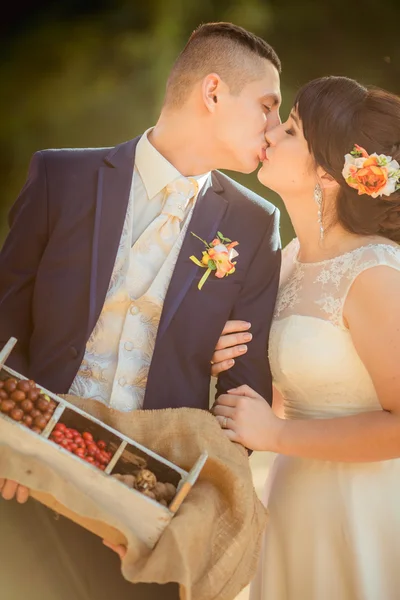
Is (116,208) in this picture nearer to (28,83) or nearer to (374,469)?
(374,469)

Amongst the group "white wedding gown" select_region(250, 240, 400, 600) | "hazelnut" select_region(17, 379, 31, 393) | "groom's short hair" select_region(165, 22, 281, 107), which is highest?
"groom's short hair" select_region(165, 22, 281, 107)

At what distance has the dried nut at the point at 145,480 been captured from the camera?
1617mm

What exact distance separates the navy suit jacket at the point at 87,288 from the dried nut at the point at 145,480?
1.28 feet

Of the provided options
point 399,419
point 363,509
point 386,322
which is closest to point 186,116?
point 386,322

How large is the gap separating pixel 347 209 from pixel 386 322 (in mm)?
467

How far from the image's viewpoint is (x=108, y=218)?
6.91ft

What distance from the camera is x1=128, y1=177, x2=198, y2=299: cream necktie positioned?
210cm

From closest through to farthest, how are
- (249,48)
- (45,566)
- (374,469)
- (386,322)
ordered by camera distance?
(45,566), (386,322), (374,469), (249,48)

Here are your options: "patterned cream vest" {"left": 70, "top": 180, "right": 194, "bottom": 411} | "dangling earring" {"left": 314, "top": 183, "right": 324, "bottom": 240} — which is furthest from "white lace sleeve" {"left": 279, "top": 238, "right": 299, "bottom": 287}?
"patterned cream vest" {"left": 70, "top": 180, "right": 194, "bottom": 411}

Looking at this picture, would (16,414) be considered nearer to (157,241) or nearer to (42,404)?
(42,404)

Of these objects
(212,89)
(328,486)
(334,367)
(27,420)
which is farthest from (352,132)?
(27,420)

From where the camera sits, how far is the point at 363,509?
2191 millimetres

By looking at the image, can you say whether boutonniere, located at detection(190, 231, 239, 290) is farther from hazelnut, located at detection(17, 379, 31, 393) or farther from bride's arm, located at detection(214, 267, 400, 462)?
hazelnut, located at detection(17, 379, 31, 393)

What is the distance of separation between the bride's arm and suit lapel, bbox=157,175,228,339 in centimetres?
30
